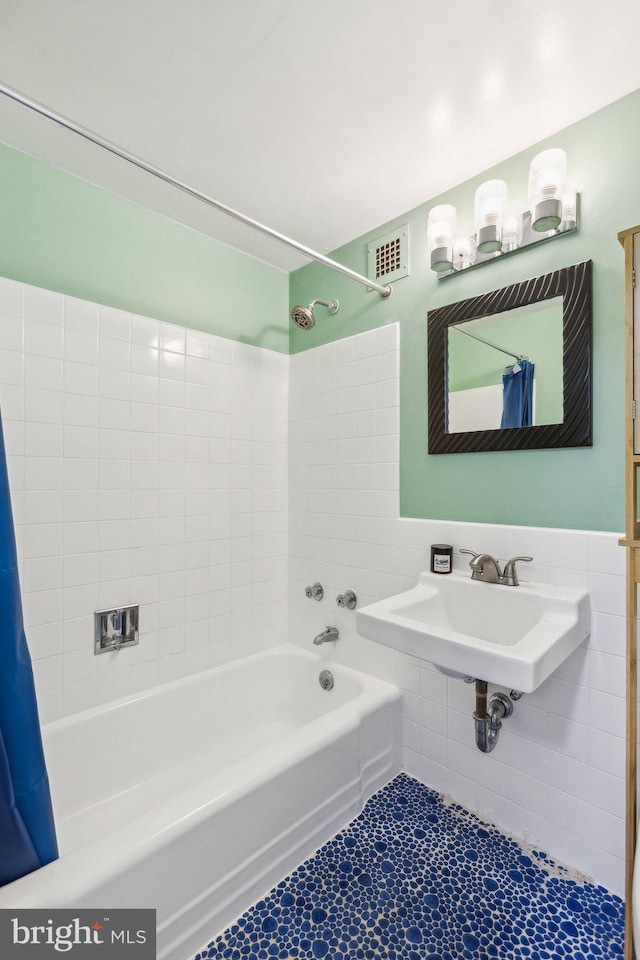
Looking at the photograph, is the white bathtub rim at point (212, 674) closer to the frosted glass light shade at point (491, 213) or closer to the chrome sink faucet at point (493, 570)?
the chrome sink faucet at point (493, 570)

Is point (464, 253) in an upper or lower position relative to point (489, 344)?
upper

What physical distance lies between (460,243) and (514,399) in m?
0.64

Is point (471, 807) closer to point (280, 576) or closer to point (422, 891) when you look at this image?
point (422, 891)

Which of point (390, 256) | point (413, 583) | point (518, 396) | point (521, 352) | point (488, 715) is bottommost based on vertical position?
point (488, 715)

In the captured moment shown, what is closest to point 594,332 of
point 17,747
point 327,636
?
point 327,636

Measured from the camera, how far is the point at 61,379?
172cm

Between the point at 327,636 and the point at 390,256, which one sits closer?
the point at 390,256

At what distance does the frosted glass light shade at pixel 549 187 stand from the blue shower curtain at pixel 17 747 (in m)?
1.69

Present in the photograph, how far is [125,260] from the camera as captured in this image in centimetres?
192

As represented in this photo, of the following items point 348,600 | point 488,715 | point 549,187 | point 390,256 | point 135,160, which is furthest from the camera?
point 348,600

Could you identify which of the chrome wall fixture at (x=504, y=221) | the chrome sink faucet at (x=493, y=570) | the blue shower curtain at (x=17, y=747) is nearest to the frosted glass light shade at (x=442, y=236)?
Result: the chrome wall fixture at (x=504, y=221)

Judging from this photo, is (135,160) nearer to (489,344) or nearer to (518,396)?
(489,344)

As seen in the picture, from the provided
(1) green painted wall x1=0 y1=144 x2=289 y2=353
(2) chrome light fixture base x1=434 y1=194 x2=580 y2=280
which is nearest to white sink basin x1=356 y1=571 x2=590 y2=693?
(2) chrome light fixture base x1=434 y1=194 x2=580 y2=280

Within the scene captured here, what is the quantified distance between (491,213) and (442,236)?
194 millimetres
